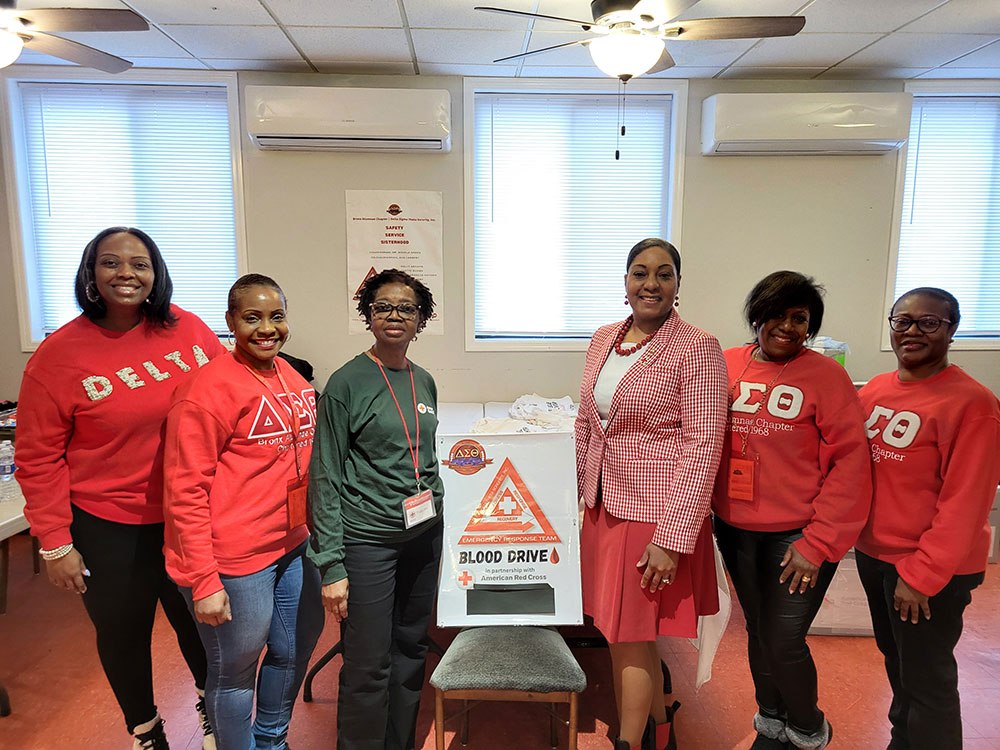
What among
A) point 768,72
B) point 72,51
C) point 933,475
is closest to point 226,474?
point 933,475

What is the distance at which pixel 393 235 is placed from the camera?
3.61 m

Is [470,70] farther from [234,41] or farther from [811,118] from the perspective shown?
[811,118]

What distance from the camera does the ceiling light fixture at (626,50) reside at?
214 centimetres

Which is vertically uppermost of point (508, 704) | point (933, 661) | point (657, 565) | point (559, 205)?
point (559, 205)

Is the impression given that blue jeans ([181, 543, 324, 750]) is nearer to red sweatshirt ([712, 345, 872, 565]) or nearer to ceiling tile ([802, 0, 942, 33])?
red sweatshirt ([712, 345, 872, 565])

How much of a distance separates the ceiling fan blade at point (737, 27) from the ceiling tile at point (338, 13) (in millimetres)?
1266

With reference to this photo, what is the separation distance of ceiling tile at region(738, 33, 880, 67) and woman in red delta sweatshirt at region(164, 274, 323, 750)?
296cm

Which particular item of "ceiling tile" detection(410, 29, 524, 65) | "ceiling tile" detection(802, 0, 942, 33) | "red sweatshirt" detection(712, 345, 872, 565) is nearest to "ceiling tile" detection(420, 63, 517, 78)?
"ceiling tile" detection(410, 29, 524, 65)

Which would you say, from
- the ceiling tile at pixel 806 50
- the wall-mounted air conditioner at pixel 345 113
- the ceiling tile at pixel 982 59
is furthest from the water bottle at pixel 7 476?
the ceiling tile at pixel 982 59

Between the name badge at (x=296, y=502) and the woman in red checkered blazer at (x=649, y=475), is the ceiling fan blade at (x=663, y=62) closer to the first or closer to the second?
the woman in red checkered blazer at (x=649, y=475)

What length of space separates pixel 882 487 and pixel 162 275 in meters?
2.12

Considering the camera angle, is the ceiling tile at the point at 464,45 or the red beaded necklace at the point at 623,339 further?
the ceiling tile at the point at 464,45

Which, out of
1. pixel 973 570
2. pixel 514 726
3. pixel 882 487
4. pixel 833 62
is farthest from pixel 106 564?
pixel 833 62

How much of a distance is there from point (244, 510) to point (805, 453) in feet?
4.92
